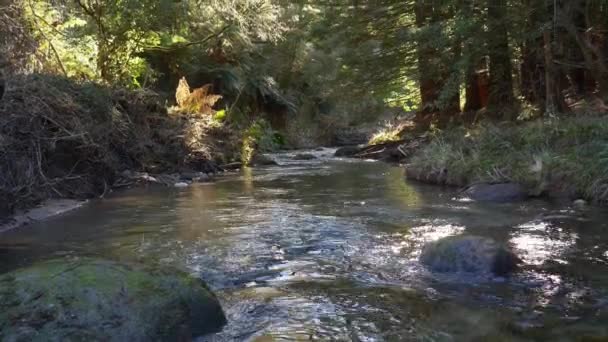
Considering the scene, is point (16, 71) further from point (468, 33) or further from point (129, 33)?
point (468, 33)

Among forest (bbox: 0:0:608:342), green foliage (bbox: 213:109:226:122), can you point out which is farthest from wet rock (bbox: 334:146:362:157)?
green foliage (bbox: 213:109:226:122)

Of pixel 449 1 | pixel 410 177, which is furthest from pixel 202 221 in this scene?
pixel 449 1

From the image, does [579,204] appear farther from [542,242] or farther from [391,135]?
[391,135]

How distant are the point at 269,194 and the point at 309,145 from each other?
63.6 ft

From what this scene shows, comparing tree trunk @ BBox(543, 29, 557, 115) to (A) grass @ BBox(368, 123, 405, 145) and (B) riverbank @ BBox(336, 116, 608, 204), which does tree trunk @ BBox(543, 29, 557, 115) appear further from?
(A) grass @ BBox(368, 123, 405, 145)

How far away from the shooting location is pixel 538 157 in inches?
398

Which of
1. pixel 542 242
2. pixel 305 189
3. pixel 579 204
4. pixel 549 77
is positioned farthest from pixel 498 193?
pixel 549 77

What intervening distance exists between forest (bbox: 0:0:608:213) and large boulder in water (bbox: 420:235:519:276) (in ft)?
12.7

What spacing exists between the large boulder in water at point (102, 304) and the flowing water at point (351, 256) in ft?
0.86

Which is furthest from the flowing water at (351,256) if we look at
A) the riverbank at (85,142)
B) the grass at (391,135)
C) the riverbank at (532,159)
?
the grass at (391,135)

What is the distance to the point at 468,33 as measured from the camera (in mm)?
12836

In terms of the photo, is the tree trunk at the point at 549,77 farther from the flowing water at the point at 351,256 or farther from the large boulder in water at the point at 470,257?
the large boulder in water at the point at 470,257

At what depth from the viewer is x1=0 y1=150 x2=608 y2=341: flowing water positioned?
420 centimetres

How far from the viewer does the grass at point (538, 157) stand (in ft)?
30.5
